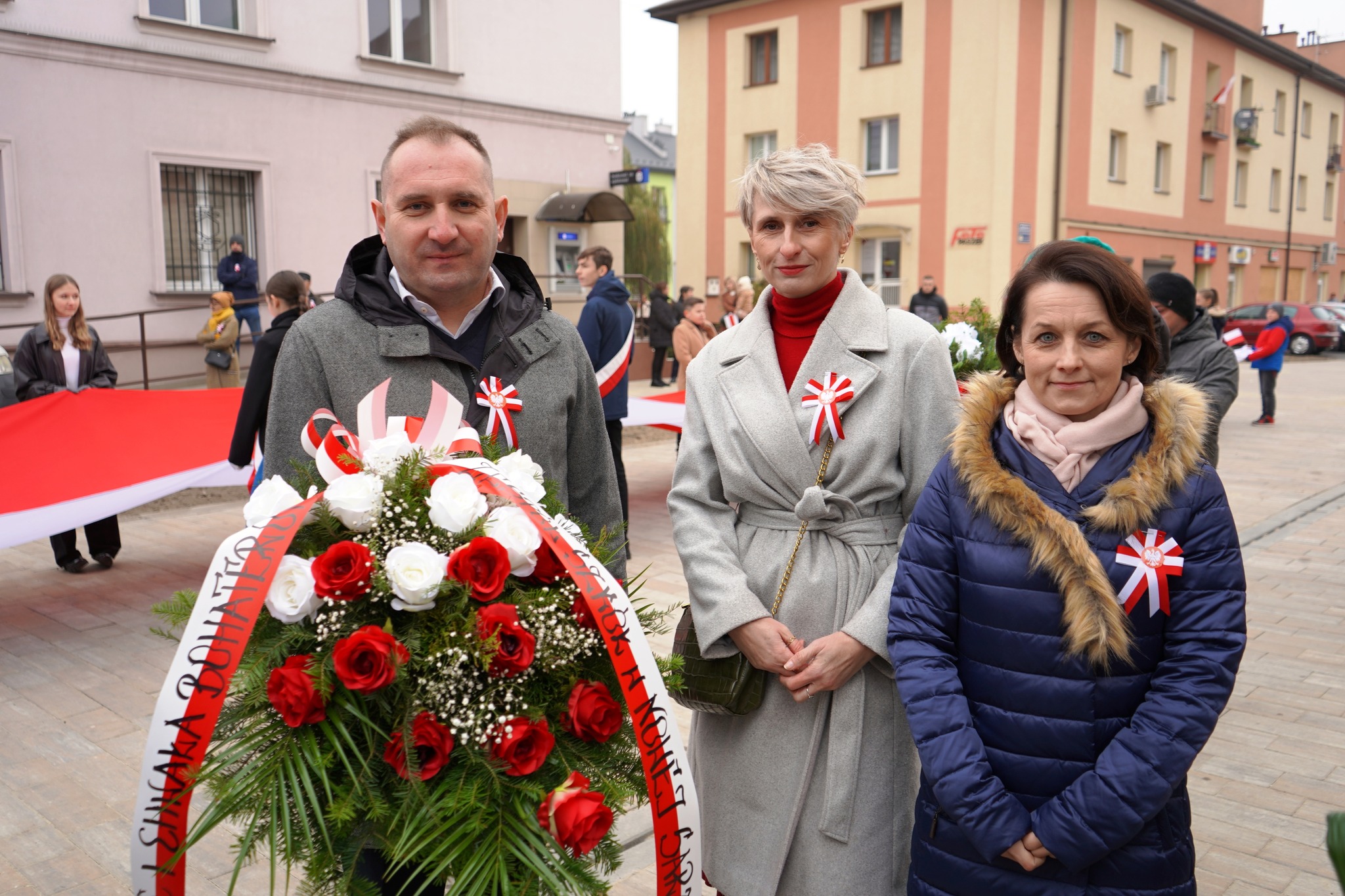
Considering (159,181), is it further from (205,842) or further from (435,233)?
(435,233)

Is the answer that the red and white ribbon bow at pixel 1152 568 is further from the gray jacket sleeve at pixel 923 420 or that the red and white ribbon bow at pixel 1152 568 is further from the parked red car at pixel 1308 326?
the parked red car at pixel 1308 326

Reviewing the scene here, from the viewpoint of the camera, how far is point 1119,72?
92.9 ft

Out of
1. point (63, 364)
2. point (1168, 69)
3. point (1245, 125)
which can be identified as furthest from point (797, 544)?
point (1245, 125)

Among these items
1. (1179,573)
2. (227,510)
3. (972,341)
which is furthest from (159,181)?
(1179,573)

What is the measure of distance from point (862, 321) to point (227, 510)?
7.79 meters

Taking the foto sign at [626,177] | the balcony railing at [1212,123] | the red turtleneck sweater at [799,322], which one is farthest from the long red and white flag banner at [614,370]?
the balcony railing at [1212,123]

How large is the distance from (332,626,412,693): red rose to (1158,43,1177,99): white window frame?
Answer: 111ft

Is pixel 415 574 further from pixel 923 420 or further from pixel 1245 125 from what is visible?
pixel 1245 125

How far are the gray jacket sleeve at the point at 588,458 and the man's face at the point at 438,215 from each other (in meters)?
0.33

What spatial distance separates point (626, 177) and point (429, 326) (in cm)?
1927

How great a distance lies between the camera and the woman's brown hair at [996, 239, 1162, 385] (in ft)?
6.77

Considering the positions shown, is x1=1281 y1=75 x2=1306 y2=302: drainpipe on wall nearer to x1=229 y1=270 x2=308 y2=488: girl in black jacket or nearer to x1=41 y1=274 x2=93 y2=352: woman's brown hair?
x1=229 y1=270 x2=308 y2=488: girl in black jacket

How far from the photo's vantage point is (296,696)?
1587 mm

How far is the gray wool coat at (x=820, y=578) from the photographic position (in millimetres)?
2404
